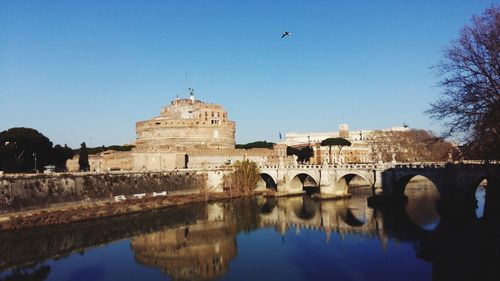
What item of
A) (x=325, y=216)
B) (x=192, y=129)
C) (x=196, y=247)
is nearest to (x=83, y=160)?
A: (x=192, y=129)

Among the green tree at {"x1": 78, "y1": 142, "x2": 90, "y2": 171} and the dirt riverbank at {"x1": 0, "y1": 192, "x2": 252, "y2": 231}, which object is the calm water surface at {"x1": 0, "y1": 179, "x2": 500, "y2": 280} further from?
the green tree at {"x1": 78, "y1": 142, "x2": 90, "y2": 171}

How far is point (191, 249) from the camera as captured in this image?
2280 centimetres

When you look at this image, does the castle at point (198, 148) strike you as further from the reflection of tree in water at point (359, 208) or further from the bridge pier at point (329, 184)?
the bridge pier at point (329, 184)

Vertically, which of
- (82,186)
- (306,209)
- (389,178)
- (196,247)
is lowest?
(196,247)

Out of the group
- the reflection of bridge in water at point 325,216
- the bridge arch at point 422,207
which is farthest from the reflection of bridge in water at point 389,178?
the reflection of bridge in water at point 325,216

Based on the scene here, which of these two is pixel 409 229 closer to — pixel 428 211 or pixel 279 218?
pixel 428 211

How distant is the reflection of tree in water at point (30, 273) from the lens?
18.0m

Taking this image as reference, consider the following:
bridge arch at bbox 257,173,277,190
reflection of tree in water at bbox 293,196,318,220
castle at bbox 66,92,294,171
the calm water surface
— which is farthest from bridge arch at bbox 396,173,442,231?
castle at bbox 66,92,294,171

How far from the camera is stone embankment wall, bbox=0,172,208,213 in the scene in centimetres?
2819

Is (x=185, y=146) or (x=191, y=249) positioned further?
(x=185, y=146)

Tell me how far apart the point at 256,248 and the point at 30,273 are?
10.7 meters

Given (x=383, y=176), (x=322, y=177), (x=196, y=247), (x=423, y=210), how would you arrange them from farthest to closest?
(x=322, y=177)
(x=383, y=176)
(x=423, y=210)
(x=196, y=247)

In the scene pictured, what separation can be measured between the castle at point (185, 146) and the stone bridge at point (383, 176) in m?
4.62

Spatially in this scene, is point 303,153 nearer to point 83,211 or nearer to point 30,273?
point 83,211
